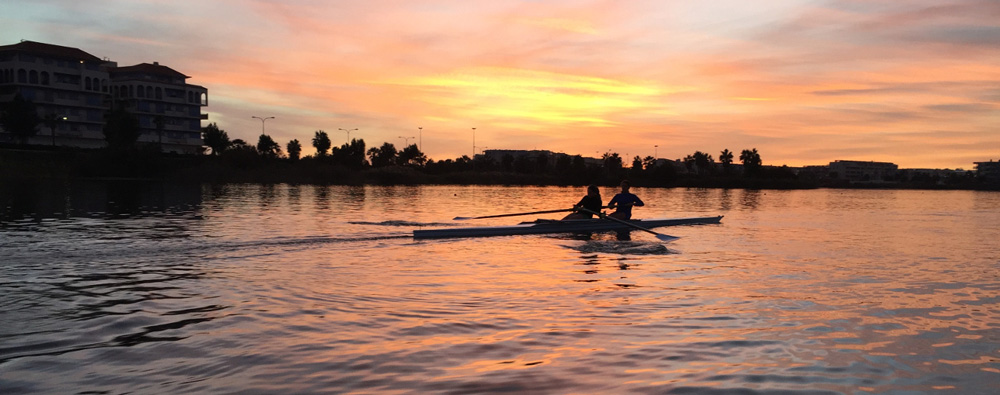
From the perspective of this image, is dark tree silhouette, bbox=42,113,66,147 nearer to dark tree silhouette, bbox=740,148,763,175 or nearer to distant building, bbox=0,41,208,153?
distant building, bbox=0,41,208,153

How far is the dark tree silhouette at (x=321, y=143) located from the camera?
122m

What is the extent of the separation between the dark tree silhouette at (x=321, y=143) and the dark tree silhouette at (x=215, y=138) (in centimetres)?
1654

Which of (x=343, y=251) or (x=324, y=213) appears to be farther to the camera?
(x=324, y=213)

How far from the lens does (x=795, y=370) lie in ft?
22.4

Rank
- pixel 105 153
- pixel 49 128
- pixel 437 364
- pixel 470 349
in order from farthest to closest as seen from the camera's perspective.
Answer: pixel 49 128 → pixel 105 153 → pixel 470 349 → pixel 437 364

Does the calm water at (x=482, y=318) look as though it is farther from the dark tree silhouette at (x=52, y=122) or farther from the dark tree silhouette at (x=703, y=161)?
the dark tree silhouette at (x=703, y=161)

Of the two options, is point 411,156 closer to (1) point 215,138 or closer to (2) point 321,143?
(2) point 321,143

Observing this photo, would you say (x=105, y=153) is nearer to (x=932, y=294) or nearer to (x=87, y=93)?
(x=87, y=93)

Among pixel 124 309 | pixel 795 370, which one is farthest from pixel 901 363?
pixel 124 309

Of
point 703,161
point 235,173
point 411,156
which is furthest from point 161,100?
point 703,161

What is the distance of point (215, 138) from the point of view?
386ft

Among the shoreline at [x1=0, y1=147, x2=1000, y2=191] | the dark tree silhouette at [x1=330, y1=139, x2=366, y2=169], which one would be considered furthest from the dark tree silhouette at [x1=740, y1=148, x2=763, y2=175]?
the dark tree silhouette at [x1=330, y1=139, x2=366, y2=169]

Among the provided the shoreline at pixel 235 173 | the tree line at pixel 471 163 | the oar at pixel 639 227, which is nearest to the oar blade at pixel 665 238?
the oar at pixel 639 227

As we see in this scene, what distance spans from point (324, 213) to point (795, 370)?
27.8 m
